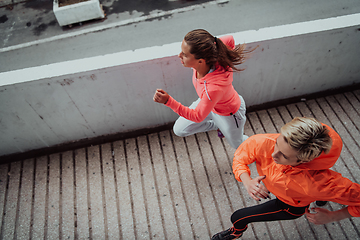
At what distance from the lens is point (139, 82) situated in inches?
98.3

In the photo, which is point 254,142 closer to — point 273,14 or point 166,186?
point 166,186

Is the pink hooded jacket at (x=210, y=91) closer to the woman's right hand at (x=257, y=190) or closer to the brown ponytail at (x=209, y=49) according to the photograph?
the brown ponytail at (x=209, y=49)

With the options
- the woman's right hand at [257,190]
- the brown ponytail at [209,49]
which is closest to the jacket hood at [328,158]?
the woman's right hand at [257,190]

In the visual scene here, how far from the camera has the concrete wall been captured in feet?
7.63

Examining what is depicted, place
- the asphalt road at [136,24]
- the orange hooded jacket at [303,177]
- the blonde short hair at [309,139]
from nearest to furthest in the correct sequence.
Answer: the blonde short hair at [309,139]
the orange hooded jacket at [303,177]
the asphalt road at [136,24]

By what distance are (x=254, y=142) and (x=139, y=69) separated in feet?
4.36

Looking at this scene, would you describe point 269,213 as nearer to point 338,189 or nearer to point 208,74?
point 338,189

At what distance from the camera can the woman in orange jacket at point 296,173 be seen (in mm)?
1349

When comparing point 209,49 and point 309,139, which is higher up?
point 209,49

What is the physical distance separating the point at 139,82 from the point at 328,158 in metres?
1.82

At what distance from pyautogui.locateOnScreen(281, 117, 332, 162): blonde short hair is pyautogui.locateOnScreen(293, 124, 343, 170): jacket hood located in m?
0.09

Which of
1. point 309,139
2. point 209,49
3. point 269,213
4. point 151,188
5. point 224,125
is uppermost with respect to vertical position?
point 209,49

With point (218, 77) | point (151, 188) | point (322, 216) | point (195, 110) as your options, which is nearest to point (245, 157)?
point (195, 110)

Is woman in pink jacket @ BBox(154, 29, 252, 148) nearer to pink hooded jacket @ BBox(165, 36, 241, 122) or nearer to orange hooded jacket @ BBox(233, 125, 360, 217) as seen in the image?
pink hooded jacket @ BBox(165, 36, 241, 122)
